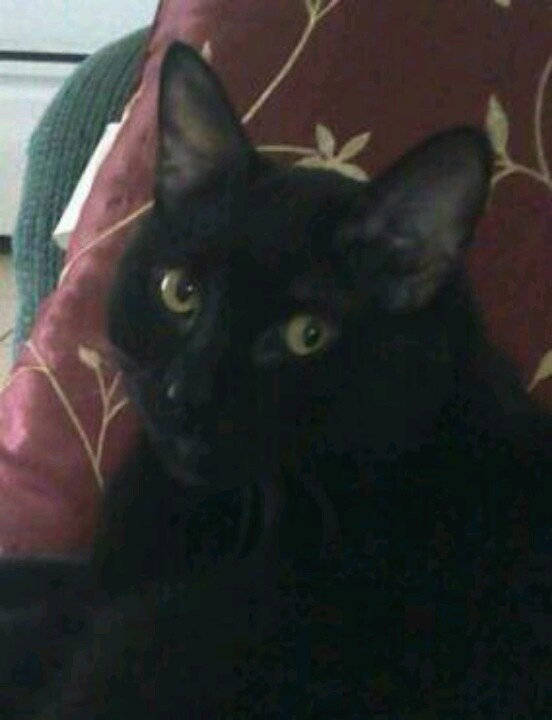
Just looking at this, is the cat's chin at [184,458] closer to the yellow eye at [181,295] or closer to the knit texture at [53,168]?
the yellow eye at [181,295]

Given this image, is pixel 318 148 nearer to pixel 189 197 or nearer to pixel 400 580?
pixel 189 197

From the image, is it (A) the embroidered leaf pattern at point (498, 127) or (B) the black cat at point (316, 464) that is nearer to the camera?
(B) the black cat at point (316, 464)

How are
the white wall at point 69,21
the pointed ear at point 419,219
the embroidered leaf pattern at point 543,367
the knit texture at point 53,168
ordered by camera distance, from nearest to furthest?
the pointed ear at point 419,219
the embroidered leaf pattern at point 543,367
the knit texture at point 53,168
the white wall at point 69,21

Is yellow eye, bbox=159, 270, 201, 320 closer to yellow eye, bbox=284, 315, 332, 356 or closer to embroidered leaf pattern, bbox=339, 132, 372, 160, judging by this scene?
yellow eye, bbox=284, 315, 332, 356

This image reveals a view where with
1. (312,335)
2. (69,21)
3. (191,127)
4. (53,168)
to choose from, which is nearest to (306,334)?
(312,335)

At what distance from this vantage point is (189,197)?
0.94 m

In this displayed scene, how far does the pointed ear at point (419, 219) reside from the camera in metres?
0.84

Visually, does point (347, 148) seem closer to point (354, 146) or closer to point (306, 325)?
point (354, 146)

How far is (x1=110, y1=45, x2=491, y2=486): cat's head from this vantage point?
0.86m

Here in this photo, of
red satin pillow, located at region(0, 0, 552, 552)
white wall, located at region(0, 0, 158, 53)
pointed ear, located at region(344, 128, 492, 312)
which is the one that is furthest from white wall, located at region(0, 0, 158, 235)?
pointed ear, located at region(344, 128, 492, 312)

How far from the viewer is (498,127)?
3.47 feet

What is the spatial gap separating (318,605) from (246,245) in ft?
0.69

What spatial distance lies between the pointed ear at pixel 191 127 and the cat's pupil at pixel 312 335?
12 cm

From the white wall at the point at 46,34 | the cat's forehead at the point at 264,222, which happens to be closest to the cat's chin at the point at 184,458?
the cat's forehead at the point at 264,222
